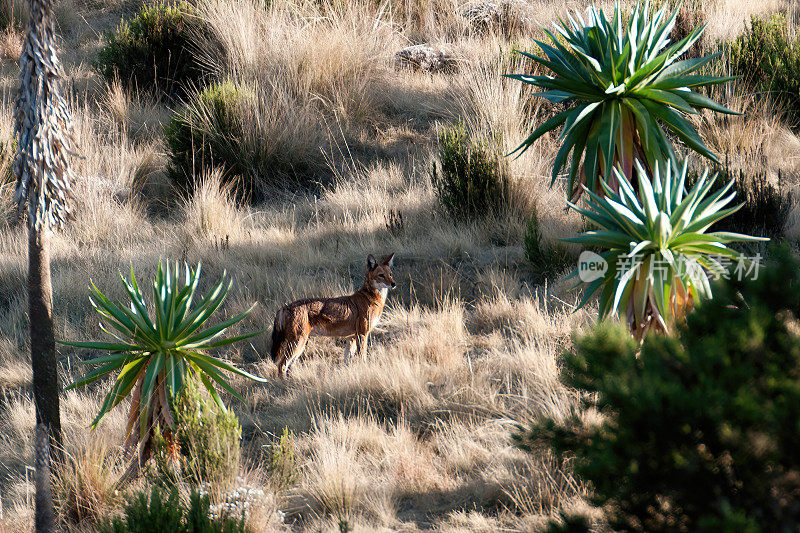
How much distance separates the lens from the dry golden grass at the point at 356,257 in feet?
13.5

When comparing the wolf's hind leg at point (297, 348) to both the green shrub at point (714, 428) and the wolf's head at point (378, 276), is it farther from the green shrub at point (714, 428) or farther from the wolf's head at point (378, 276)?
the green shrub at point (714, 428)

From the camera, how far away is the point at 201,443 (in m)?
4.06

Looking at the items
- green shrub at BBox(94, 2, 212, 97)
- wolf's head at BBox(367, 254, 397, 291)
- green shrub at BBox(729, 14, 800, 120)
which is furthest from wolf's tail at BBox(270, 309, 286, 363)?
green shrub at BBox(94, 2, 212, 97)

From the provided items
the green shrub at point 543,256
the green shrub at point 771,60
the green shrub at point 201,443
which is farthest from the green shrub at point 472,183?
the green shrub at point 201,443

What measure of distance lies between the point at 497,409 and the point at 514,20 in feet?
26.4

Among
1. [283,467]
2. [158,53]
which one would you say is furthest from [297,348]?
[158,53]

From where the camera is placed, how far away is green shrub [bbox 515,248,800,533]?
2.16m

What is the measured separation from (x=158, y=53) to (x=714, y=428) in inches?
428

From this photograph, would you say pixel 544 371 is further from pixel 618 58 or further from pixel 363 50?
pixel 363 50

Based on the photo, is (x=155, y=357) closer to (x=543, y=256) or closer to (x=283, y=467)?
(x=283, y=467)

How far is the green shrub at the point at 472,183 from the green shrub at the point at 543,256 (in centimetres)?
109

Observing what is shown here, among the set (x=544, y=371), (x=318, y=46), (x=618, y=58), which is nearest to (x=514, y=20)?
(x=318, y=46)

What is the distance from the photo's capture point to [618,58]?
4645mm

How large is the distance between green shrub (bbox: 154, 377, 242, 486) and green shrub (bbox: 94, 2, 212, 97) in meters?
8.16
